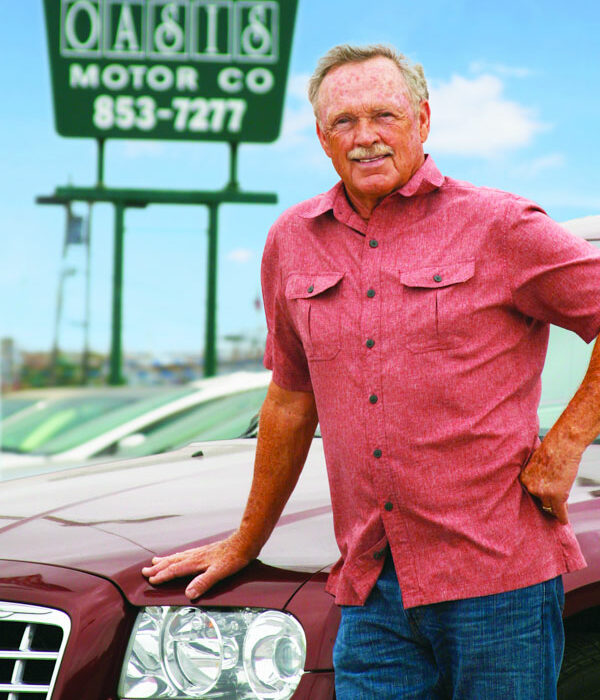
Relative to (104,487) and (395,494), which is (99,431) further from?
A: (395,494)

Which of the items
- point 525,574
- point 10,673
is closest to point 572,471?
point 525,574

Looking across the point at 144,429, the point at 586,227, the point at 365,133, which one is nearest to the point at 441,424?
the point at 365,133

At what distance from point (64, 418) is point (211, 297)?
6827 millimetres

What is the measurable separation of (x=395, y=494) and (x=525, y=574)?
264 millimetres

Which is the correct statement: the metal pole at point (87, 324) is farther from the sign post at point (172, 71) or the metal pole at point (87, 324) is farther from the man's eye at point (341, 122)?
the man's eye at point (341, 122)

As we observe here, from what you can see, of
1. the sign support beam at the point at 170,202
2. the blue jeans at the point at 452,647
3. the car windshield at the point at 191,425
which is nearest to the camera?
the blue jeans at the point at 452,647

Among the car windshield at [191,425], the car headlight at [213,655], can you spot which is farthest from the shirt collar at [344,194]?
the car windshield at [191,425]

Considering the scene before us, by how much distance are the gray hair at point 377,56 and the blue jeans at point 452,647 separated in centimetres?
93

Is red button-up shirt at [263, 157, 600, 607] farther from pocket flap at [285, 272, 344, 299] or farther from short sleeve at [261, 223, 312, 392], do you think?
short sleeve at [261, 223, 312, 392]

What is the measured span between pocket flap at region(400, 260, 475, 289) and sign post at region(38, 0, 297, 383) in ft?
42.6

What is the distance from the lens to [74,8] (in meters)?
14.8

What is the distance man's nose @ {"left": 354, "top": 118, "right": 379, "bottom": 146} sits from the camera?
2031mm

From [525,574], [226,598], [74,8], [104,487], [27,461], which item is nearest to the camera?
[525,574]

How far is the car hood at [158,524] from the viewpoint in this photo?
6.79 feet
